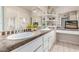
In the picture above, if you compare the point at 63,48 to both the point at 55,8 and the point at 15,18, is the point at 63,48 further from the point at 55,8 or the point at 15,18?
the point at 15,18

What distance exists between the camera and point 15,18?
146 centimetres

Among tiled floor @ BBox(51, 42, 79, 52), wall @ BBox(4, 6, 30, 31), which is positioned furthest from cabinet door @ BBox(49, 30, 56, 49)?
wall @ BBox(4, 6, 30, 31)

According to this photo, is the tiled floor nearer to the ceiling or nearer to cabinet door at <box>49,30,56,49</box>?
cabinet door at <box>49,30,56,49</box>

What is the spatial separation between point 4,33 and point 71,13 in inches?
39.0

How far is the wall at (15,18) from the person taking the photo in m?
1.42

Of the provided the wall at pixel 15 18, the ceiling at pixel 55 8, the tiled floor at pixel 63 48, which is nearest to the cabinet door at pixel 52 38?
the tiled floor at pixel 63 48

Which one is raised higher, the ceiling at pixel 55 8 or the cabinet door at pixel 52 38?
the ceiling at pixel 55 8

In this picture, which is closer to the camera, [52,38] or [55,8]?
[55,8]

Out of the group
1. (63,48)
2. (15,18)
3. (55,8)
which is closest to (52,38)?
(63,48)

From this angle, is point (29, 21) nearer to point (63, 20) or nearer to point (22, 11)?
point (22, 11)

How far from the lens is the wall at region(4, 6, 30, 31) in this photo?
1.42 metres

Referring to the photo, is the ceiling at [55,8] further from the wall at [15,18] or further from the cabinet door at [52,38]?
the cabinet door at [52,38]
